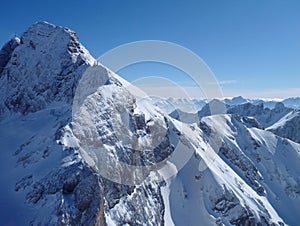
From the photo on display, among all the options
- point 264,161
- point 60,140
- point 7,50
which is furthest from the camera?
point 264,161

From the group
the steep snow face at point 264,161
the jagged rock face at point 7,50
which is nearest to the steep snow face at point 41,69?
the jagged rock face at point 7,50

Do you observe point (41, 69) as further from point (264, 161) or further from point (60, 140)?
point (264, 161)

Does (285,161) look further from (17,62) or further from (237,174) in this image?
(17,62)

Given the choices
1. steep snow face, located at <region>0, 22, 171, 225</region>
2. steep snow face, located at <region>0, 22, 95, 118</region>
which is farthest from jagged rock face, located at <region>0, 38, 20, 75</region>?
steep snow face, located at <region>0, 22, 171, 225</region>

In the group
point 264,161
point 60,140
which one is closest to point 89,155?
point 60,140

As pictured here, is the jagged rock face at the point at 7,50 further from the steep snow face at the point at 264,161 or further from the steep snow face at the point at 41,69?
the steep snow face at the point at 264,161
